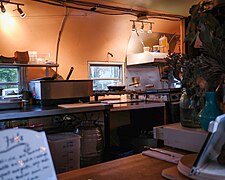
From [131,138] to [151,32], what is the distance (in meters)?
2.10

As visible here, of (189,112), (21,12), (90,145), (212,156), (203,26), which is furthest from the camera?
(21,12)

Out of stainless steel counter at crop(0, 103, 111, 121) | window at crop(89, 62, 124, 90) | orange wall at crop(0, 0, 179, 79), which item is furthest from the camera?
window at crop(89, 62, 124, 90)

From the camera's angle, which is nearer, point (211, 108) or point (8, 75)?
point (211, 108)

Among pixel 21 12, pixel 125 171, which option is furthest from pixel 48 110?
pixel 125 171

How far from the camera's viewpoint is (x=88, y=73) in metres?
4.34

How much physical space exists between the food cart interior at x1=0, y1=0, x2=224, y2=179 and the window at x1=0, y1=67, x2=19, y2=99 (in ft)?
0.04

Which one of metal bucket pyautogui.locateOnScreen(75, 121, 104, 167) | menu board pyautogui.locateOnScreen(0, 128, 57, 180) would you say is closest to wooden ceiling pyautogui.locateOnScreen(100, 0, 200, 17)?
metal bucket pyautogui.locateOnScreen(75, 121, 104, 167)

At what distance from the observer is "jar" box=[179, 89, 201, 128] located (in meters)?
1.38

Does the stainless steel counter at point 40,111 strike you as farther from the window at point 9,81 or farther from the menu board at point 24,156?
the menu board at point 24,156

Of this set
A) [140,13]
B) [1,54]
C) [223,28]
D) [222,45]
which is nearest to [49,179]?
[222,45]

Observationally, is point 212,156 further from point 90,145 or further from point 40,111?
point 90,145

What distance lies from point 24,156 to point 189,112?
966 millimetres

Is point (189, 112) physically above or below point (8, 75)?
below

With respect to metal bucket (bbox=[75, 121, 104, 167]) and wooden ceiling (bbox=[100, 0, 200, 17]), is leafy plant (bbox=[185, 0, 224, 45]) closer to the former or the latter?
metal bucket (bbox=[75, 121, 104, 167])
